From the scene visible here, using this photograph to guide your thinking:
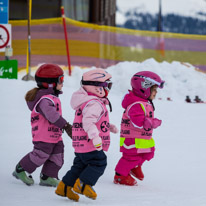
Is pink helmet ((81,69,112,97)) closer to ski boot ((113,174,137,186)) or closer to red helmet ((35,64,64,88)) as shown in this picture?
red helmet ((35,64,64,88))

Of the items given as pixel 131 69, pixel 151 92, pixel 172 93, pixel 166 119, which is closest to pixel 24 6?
pixel 131 69

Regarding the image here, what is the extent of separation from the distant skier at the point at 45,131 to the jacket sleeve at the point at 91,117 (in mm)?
569

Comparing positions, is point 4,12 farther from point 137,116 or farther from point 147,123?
point 147,123

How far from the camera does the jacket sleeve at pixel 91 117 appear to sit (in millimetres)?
4473

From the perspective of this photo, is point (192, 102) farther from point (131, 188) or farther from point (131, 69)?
point (131, 188)

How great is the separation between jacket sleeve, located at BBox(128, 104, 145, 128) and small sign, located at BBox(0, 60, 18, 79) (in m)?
6.44

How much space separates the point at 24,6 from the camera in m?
18.0

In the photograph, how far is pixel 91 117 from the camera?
452 centimetres

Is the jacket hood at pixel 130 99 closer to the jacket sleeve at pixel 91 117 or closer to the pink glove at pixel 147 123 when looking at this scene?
the pink glove at pixel 147 123

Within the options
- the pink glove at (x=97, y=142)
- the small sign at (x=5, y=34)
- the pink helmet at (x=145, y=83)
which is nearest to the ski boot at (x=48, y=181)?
the pink glove at (x=97, y=142)

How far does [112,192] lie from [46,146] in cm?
81

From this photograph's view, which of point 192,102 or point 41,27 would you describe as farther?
point 41,27

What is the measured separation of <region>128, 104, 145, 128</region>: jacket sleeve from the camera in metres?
5.46

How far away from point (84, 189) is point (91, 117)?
0.64 m
